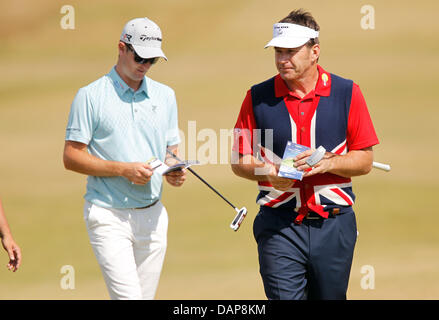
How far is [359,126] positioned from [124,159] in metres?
1.46

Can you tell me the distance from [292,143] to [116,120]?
111cm

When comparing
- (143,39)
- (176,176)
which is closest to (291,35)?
(143,39)

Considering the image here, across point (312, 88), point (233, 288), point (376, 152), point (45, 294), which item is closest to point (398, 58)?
point (376, 152)

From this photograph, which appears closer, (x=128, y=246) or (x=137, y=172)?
(x=137, y=172)

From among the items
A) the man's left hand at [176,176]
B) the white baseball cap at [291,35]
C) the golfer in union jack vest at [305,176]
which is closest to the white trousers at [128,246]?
the man's left hand at [176,176]

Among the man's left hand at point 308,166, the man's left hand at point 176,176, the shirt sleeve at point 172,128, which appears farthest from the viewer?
the shirt sleeve at point 172,128

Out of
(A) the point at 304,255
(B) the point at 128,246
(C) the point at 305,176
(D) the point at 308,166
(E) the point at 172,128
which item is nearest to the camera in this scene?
(D) the point at 308,166

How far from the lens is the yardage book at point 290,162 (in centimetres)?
531

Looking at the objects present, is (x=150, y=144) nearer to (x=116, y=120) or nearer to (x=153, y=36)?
(x=116, y=120)

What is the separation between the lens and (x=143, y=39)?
220 inches

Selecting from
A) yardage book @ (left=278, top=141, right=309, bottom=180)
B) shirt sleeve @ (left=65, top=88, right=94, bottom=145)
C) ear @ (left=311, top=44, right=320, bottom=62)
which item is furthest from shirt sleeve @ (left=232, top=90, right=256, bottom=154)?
shirt sleeve @ (left=65, top=88, right=94, bottom=145)

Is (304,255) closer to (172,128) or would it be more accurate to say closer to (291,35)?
(172,128)

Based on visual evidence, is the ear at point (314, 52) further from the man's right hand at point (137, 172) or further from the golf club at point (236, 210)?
the man's right hand at point (137, 172)

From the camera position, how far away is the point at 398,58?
39.0 feet
